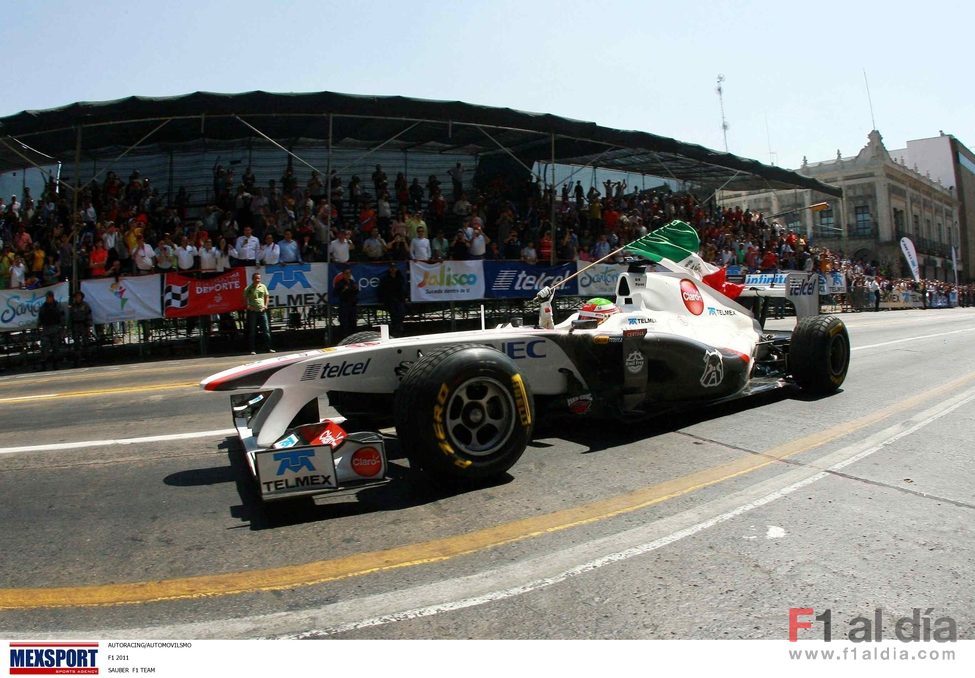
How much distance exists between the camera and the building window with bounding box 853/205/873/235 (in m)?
65.9

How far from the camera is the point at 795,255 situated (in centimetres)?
3050

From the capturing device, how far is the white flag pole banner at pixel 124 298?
1426 centimetres

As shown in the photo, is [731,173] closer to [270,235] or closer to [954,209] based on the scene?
[270,235]

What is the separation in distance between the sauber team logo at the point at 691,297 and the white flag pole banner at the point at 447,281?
10.2 metres

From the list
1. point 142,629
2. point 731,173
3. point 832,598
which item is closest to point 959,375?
point 832,598

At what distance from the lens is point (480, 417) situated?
14.0ft

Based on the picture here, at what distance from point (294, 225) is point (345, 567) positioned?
578 inches

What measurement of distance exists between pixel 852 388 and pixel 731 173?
2081 cm

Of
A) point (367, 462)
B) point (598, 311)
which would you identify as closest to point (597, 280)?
point (598, 311)

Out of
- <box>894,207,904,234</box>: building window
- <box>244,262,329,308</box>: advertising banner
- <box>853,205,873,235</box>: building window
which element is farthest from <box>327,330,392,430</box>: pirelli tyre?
<box>894,207,904,234</box>: building window

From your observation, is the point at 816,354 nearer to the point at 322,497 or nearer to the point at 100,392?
the point at 322,497

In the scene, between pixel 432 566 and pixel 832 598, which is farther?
pixel 432 566
